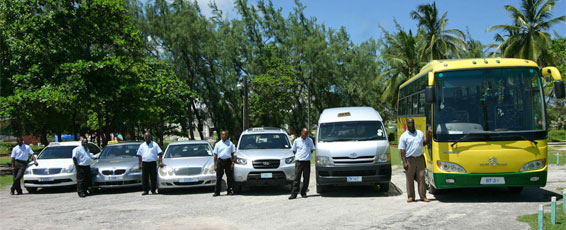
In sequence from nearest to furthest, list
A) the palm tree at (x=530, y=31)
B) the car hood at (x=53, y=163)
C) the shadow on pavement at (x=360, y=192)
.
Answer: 1. the shadow on pavement at (x=360, y=192)
2. the car hood at (x=53, y=163)
3. the palm tree at (x=530, y=31)

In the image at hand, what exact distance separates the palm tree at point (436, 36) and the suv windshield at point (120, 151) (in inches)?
1168

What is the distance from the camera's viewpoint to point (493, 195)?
37.8 ft

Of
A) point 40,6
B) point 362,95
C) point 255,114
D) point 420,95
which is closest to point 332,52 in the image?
point 362,95

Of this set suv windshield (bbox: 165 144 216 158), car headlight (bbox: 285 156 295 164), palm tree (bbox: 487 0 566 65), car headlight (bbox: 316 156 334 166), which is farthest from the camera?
palm tree (bbox: 487 0 566 65)

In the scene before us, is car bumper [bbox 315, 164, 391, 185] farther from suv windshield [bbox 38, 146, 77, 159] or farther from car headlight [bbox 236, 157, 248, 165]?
suv windshield [bbox 38, 146, 77, 159]

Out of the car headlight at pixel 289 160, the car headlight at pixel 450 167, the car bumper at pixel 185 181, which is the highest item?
the car headlight at pixel 289 160

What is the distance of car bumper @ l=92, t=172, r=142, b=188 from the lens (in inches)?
555

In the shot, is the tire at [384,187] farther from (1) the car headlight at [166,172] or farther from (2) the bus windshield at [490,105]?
(1) the car headlight at [166,172]

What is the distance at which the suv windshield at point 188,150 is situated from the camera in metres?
14.6

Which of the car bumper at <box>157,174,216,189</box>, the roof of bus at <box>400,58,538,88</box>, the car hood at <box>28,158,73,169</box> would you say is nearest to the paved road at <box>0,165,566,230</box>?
the car bumper at <box>157,174,216,189</box>

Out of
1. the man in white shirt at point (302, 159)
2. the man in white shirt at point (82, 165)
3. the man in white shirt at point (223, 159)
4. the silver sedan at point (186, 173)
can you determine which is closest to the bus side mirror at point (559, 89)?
the man in white shirt at point (302, 159)

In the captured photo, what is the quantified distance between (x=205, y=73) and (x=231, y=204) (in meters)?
35.4

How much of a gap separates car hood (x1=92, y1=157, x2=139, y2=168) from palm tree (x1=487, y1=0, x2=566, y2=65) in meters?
30.1

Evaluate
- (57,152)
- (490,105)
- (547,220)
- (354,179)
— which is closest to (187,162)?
(354,179)
